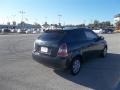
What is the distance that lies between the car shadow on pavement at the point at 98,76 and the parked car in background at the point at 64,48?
393mm

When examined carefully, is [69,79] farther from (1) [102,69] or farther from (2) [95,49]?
(2) [95,49]

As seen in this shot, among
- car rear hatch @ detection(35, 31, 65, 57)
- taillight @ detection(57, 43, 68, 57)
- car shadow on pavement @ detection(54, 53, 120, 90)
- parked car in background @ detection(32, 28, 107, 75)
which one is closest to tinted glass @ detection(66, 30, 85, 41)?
parked car in background @ detection(32, 28, 107, 75)

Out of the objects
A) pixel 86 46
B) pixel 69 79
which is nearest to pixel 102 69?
pixel 86 46

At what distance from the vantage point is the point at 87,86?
6309mm

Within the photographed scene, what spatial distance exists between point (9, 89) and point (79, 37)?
346cm

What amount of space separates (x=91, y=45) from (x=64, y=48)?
216 centimetres

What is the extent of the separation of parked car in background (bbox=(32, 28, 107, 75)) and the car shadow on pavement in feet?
1.29

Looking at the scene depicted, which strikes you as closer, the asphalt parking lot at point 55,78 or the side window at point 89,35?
the asphalt parking lot at point 55,78

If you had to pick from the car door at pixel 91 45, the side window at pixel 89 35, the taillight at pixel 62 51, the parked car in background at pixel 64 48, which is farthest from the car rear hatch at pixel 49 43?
the side window at pixel 89 35

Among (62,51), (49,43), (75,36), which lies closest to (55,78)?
(62,51)

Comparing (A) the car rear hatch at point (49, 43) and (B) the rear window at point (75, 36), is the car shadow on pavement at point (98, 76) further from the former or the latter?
(B) the rear window at point (75, 36)

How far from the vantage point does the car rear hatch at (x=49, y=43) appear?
285 inches

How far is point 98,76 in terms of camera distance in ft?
24.2

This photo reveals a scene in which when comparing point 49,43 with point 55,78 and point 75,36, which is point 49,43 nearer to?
point 75,36
